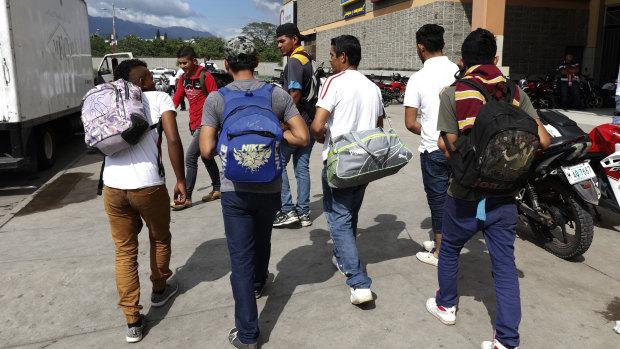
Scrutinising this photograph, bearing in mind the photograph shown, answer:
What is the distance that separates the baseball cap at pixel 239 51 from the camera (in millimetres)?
2754

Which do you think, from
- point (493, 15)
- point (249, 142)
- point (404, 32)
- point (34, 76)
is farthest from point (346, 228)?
point (404, 32)

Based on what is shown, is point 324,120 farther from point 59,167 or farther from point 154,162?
point 59,167

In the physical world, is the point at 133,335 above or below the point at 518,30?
below

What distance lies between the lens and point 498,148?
2.42 meters

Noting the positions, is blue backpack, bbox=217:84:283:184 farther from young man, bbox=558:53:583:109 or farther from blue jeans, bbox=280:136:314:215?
young man, bbox=558:53:583:109

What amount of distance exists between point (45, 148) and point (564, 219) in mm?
8425

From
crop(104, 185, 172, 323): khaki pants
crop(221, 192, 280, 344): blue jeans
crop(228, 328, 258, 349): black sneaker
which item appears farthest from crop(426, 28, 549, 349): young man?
crop(104, 185, 172, 323): khaki pants

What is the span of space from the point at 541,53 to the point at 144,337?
67.5 ft

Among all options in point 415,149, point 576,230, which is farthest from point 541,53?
point 576,230

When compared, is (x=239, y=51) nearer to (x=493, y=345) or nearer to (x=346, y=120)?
(x=346, y=120)

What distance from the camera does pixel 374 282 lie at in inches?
145

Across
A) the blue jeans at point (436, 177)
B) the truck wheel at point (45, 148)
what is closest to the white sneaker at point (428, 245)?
the blue jeans at point (436, 177)

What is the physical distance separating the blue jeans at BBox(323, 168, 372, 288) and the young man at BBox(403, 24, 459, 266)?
2.39ft

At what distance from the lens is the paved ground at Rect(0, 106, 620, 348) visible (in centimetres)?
295
